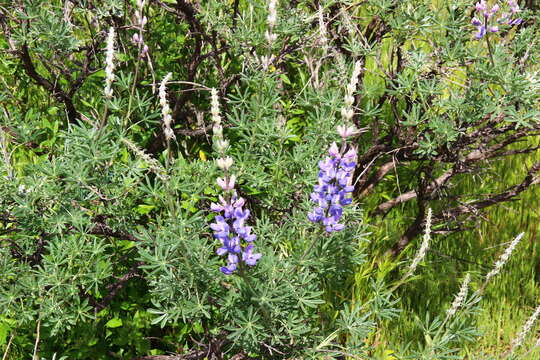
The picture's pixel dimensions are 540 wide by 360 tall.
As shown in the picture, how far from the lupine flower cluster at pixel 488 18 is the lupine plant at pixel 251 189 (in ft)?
0.04

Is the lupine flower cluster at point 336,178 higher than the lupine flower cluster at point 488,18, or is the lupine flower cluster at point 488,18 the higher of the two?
the lupine flower cluster at point 488,18

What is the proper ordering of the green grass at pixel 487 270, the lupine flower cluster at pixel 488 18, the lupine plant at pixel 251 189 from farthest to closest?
1. the green grass at pixel 487 270
2. the lupine flower cluster at pixel 488 18
3. the lupine plant at pixel 251 189

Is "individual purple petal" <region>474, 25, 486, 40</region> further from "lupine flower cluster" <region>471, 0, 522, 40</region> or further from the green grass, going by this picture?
the green grass

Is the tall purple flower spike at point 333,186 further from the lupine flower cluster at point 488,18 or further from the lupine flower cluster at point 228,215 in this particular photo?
the lupine flower cluster at point 488,18

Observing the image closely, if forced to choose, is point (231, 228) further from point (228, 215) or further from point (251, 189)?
point (251, 189)

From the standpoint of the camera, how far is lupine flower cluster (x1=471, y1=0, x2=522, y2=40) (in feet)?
9.15

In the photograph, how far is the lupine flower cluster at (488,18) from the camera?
9.15 ft

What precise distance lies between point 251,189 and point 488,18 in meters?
1.30

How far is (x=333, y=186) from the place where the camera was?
1.99 meters

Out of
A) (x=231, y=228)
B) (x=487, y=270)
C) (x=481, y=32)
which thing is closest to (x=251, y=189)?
(x=231, y=228)

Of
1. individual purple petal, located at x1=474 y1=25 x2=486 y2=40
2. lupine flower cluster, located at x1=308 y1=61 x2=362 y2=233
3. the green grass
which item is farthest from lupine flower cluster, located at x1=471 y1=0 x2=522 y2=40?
lupine flower cluster, located at x1=308 y1=61 x2=362 y2=233

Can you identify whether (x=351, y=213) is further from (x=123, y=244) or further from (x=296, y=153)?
(x=123, y=244)

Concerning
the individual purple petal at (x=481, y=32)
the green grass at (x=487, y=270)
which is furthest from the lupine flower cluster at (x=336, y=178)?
the green grass at (x=487, y=270)

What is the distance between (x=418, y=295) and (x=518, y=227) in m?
0.84
